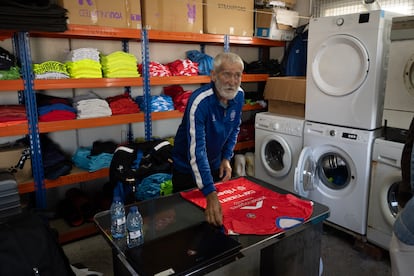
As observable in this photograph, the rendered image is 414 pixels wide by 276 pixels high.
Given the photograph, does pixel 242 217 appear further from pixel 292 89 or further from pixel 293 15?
pixel 293 15

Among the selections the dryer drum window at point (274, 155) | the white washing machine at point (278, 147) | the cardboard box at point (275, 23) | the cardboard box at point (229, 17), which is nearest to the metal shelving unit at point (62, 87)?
the cardboard box at point (229, 17)

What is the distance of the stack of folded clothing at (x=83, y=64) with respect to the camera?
8.56 feet

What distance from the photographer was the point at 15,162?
101 inches

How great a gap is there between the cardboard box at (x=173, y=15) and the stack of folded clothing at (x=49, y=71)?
0.86m

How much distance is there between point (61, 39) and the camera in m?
2.93

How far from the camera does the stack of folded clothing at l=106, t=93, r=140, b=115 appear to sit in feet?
9.48

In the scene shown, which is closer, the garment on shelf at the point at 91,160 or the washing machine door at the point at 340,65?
the washing machine door at the point at 340,65

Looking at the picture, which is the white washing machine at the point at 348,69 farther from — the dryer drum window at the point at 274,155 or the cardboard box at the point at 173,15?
the cardboard box at the point at 173,15

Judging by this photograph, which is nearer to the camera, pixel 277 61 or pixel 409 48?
pixel 409 48

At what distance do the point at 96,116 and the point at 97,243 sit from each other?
3.64ft

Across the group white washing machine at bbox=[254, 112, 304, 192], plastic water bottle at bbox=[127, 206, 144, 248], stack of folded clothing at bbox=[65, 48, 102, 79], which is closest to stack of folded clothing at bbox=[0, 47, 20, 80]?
stack of folded clothing at bbox=[65, 48, 102, 79]

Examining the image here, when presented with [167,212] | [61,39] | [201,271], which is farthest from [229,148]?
[61,39]

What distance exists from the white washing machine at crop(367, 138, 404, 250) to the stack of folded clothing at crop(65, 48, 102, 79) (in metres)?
2.36

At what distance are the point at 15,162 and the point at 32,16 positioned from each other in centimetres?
115
